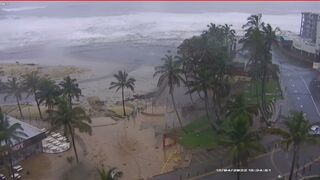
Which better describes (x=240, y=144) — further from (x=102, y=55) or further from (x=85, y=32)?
(x=85, y=32)

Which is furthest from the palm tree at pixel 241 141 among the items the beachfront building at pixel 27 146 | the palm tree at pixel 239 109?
the beachfront building at pixel 27 146

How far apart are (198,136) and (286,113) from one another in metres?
13.2

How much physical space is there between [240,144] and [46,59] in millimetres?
79033

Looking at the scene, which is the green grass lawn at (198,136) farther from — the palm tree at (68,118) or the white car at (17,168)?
the white car at (17,168)

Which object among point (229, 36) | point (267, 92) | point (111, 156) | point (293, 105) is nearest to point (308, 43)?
point (229, 36)

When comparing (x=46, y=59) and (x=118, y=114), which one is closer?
(x=118, y=114)

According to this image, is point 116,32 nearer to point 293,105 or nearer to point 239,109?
point 293,105

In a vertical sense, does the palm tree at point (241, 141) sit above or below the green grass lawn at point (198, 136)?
above

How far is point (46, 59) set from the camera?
106688mm

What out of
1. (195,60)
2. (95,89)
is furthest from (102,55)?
(195,60)

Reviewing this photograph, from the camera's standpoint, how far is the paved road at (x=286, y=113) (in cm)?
4469

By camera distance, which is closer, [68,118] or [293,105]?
[68,118]

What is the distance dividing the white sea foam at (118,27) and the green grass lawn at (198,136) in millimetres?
64813

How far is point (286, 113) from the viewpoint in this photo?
59.9 metres
